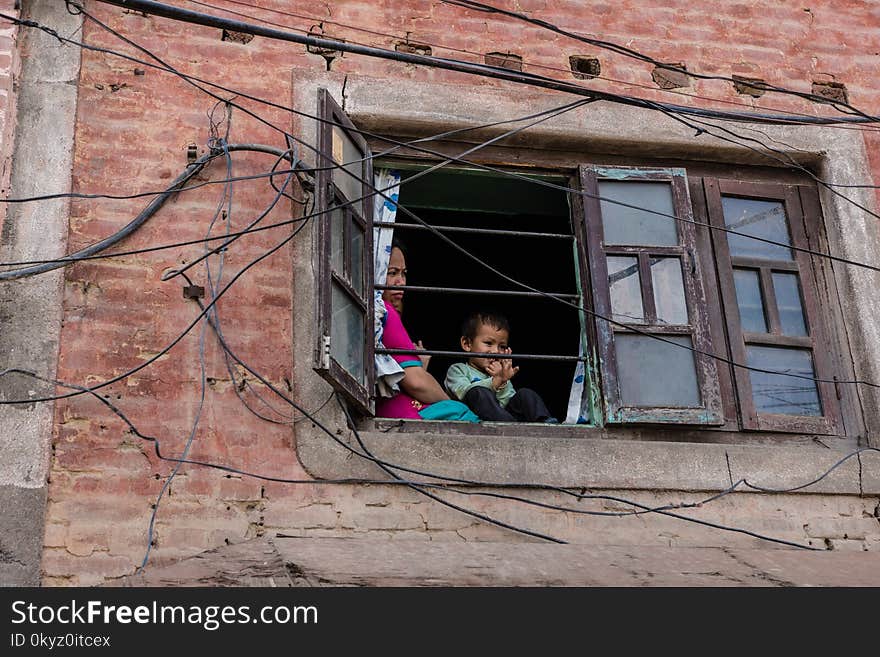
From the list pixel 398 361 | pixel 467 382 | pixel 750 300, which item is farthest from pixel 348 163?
A: pixel 750 300

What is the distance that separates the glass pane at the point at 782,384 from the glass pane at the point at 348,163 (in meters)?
1.97

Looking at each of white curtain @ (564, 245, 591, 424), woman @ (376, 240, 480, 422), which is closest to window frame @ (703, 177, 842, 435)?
white curtain @ (564, 245, 591, 424)

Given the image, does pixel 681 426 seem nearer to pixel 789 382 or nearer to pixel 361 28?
pixel 789 382

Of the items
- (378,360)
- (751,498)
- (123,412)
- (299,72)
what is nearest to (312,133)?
(299,72)

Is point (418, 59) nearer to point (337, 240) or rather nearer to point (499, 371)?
point (337, 240)

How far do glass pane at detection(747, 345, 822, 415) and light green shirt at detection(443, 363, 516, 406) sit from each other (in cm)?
117

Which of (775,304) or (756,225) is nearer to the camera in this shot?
(775,304)

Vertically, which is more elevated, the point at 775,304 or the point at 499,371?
the point at 775,304

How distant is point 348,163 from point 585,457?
1.63m

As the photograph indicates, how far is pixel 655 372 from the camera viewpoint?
5.68 m

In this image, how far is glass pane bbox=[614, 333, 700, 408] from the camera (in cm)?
563

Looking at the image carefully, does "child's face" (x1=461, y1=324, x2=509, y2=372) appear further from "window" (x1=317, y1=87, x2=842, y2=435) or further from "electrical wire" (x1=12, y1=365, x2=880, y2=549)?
"electrical wire" (x1=12, y1=365, x2=880, y2=549)

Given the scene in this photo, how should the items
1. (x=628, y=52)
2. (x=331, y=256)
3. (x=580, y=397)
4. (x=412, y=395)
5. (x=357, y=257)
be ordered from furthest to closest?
(x=628, y=52)
(x=580, y=397)
(x=412, y=395)
(x=357, y=257)
(x=331, y=256)

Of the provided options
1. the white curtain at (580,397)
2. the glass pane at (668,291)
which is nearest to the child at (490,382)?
the white curtain at (580,397)
